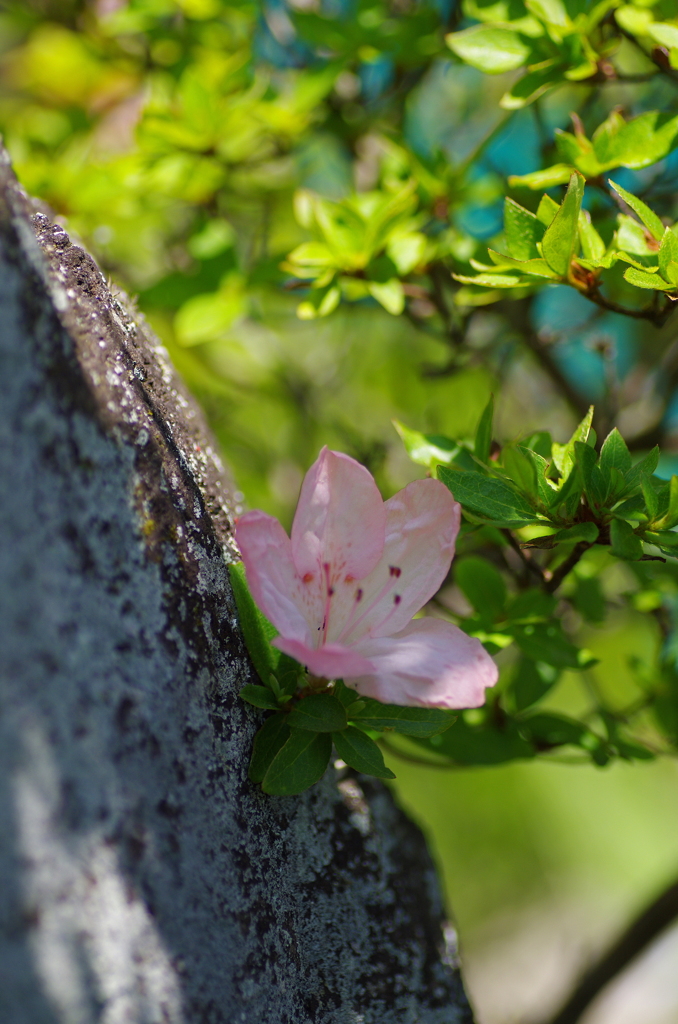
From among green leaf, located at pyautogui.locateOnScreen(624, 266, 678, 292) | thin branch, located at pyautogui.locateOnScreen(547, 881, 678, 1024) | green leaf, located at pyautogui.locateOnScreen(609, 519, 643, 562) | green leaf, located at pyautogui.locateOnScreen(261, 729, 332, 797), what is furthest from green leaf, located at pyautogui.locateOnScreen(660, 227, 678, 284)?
thin branch, located at pyautogui.locateOnScreen(547, 881, 678, 1024)

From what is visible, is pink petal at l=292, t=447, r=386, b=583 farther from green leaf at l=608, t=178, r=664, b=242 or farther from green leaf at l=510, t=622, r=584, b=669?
green leaf at l=608, t=178, r=664, b=242

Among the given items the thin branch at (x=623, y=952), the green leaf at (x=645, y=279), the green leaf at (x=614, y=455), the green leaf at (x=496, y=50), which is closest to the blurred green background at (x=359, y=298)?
the green leaf at (x=496, y=50)

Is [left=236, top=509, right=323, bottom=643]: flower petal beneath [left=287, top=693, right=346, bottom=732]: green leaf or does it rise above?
above

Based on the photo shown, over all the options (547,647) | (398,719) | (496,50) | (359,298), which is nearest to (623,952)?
(547,647)

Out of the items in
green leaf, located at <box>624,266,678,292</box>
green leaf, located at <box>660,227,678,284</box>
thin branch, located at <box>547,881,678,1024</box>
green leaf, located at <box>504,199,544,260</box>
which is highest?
green leaf, located at <box>660,227,678,284</box>

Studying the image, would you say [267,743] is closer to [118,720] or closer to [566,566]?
[118,720]

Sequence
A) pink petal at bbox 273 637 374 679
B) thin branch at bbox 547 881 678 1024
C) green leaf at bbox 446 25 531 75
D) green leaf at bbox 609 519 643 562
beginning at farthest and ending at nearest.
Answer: thin branch at bbox 547 881 678 1024
green leaf at bbox 446 25 531 75
green leaf at bbox 609 519 643 562
pink petal at bbox 273 637 374 679

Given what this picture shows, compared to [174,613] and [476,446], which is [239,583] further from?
[476,446]
